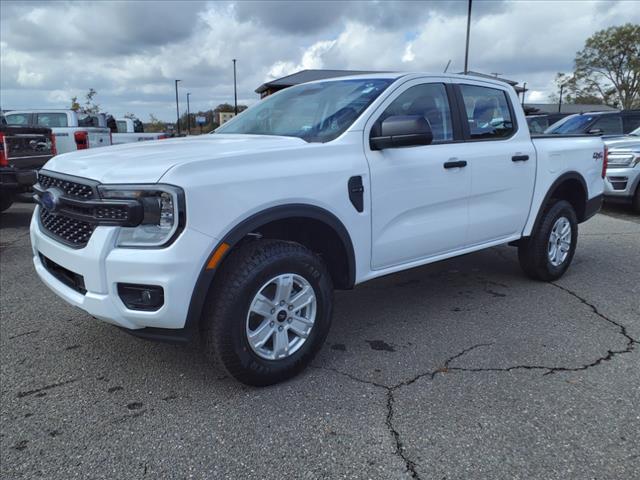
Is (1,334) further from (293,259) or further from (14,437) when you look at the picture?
(293,259)

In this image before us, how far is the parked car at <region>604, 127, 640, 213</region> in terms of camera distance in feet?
29.6

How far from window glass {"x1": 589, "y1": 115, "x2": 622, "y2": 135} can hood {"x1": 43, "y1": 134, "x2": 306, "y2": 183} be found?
10187 millimetres

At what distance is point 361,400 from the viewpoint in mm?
2850

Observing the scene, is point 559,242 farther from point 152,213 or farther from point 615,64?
point 615,64

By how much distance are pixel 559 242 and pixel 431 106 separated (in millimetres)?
2051

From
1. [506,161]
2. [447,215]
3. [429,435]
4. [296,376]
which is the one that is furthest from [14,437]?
[506,161]

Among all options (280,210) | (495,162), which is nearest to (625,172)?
(495,162)

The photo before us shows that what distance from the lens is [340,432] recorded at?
256 centimetres

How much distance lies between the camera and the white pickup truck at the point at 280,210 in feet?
8.23

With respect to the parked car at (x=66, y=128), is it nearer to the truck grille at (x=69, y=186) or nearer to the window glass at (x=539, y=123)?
the truck grille at (x=69, y=186)

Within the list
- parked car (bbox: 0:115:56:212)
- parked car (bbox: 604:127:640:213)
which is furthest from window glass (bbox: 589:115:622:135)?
parked car (bbox: 0:115:56:212)

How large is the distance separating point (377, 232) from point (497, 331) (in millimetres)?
1240

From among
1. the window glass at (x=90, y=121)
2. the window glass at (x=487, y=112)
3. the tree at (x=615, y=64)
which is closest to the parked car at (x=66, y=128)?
the window glass at (x=90, y=121)

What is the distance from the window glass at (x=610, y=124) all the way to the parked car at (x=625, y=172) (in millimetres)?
1834
